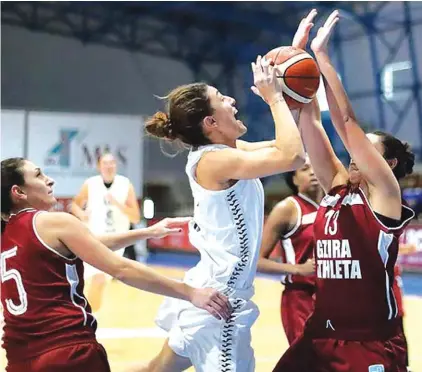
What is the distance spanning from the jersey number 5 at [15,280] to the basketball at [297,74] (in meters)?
1.23

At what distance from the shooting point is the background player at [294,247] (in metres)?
4.34

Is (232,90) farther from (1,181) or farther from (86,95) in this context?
(1,181)

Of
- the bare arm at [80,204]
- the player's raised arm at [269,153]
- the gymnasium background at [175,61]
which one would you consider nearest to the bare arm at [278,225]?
the player's raised arm at [269,153]

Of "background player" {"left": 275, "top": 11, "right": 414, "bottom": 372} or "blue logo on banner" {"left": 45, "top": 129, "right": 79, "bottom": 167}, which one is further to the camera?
"blue logo on banner" {"left": 45, "top": 129, "right": 79, "bottom": 167}

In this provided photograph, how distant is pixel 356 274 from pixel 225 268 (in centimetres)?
50

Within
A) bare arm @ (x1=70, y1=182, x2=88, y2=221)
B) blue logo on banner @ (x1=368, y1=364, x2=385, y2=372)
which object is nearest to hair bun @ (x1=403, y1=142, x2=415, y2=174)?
blue logo on banner @ (x1=368, y1=364, x2=385, y2=372)

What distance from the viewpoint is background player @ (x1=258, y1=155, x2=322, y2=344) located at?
4.34 meters

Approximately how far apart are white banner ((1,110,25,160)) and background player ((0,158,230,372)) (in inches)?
408

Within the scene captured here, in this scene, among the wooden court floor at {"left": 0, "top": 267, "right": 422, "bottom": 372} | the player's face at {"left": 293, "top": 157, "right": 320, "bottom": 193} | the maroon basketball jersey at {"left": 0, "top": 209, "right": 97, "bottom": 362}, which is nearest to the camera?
the maroon basketball jersey at {"left": 0, "top": 209, "right": 97, "bottom": 362}

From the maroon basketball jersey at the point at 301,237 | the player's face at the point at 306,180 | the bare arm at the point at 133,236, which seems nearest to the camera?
the bare arm at the point at 133,236

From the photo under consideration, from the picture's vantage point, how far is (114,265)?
2.75 m

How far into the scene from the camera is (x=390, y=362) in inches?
114

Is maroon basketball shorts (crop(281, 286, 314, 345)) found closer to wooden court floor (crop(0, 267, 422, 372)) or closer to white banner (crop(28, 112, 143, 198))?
wooden court floor (crop(0, 267, 422, 372))

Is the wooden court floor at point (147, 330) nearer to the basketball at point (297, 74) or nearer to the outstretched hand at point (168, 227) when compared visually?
the outstretched hand at point (168, 227)
